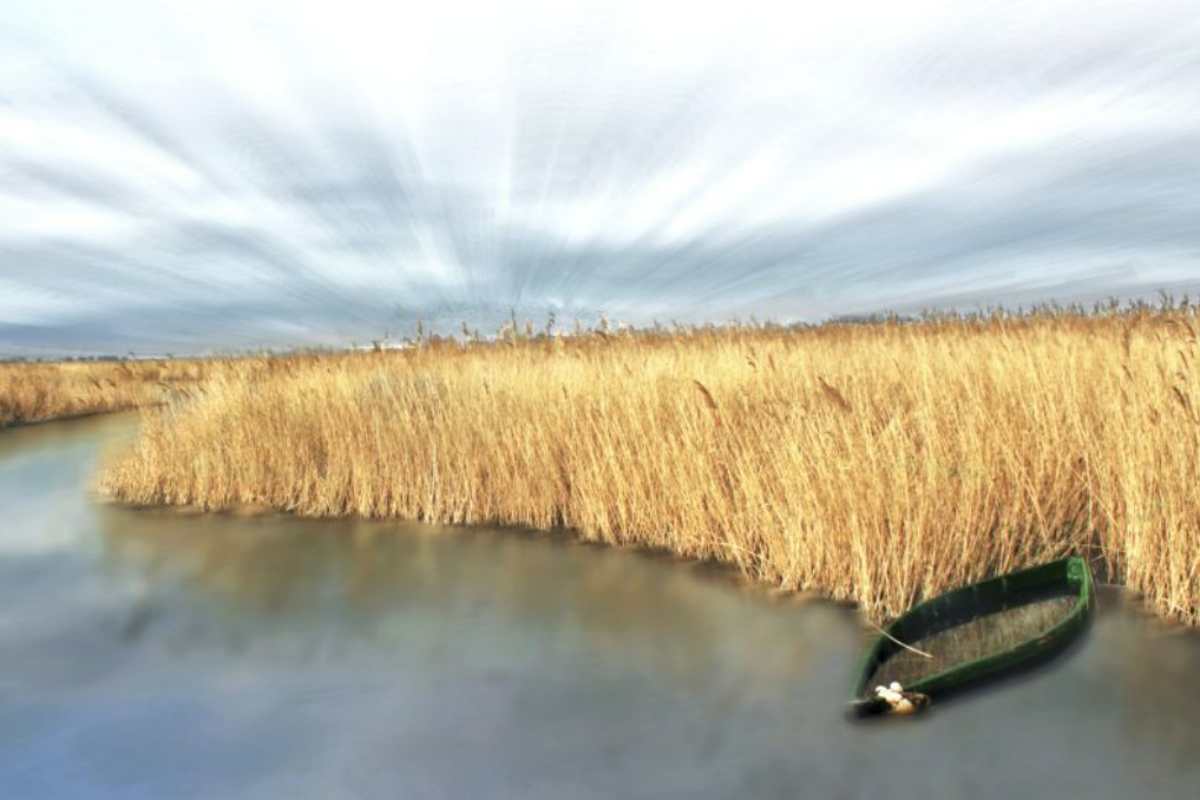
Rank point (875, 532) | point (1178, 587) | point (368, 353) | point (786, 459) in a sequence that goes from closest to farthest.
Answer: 1. point (1178, 587)
2. point (875, 532)
3. point (786, 459)
4. point (368, 353)

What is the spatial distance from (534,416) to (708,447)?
2398mm

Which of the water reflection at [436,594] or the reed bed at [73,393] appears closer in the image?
the water reflection at [436,594]

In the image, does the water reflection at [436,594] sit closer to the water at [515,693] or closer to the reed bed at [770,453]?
the water at [515,693]

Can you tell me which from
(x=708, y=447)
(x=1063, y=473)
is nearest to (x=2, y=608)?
(x=708, y=447)

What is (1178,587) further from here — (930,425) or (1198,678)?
(930,425)

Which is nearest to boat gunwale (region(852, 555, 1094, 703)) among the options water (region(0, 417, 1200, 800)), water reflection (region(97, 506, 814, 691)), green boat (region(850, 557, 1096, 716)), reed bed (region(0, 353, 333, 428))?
green boat (region(850, 557, 1096, 716))

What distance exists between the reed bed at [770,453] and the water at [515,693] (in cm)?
52

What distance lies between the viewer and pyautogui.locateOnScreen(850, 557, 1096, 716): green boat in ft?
13.2

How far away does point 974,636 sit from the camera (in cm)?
Answer: 474

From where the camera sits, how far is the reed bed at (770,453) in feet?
17.4

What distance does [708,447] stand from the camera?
22.6 ft

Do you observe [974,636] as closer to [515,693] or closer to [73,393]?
[515,693]

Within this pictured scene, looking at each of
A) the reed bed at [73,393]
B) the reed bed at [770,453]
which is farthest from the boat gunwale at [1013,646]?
the reed bed at [73,393]

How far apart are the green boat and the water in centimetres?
13
